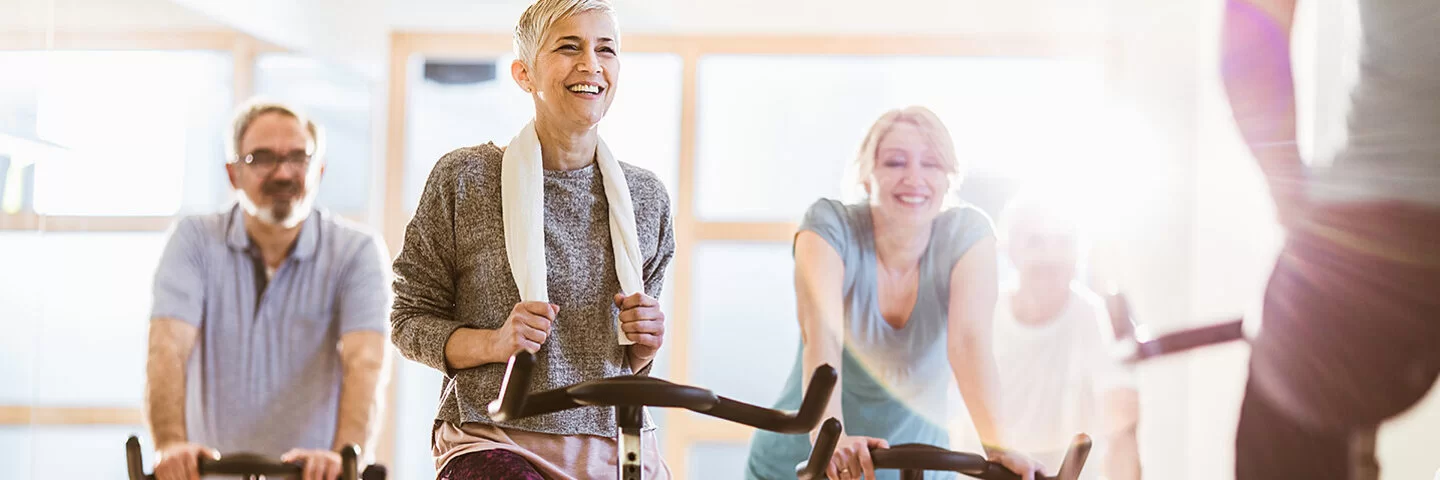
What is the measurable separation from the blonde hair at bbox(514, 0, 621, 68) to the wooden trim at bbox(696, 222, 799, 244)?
271 cm

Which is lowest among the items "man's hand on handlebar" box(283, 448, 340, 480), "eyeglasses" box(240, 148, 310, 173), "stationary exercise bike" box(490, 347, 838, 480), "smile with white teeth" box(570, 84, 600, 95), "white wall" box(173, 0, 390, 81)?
"man's hand on handlebar" box(283, 448, 340, 480)

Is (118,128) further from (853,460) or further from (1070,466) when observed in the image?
(1070,466)

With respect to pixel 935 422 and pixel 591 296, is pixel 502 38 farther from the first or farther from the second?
pixel 591 296

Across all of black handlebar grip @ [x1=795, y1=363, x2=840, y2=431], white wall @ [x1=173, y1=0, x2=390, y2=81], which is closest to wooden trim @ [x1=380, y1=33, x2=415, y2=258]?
white wall @ [x1=173, y1=0, x2=390, y2=81]

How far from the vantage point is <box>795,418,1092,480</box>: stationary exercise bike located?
1.73 meters

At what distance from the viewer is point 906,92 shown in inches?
177

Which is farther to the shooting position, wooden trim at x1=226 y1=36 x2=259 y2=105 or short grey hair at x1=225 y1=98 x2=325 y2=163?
wooden trim at x1=226 y1=36 x2=259 y2=105

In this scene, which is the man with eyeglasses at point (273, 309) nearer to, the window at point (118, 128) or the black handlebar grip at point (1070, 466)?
the window at point (118, 128)

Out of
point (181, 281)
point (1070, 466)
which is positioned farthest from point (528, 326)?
point (181, 281)

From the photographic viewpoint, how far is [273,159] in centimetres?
297

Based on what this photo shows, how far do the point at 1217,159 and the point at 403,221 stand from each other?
2.98 m

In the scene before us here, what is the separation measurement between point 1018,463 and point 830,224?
812 millimetres

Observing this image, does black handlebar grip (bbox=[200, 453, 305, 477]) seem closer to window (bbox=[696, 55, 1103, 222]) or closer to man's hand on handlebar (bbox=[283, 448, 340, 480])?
man's hand on handlebar (bbox=[283, 448, 340, 480])

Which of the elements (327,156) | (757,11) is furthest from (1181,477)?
(327,156)
